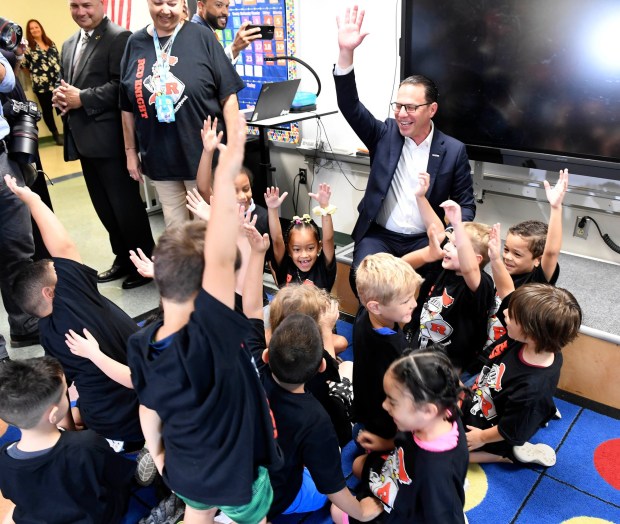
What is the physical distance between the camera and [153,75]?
251 centimetres

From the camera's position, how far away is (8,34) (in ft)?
7.88

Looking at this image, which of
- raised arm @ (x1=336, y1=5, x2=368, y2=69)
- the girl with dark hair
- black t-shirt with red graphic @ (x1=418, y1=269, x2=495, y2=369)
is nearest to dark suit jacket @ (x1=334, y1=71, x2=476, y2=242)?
raised arm @ (x1=336, y1=5, x2=368, y2=69)

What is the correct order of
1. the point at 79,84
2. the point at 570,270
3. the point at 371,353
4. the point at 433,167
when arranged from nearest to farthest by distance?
the point at 371,353
the point at 433,167
the point at 570,270
the point at 79,84

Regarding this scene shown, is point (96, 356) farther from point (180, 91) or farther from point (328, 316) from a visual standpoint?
point (180, 91)

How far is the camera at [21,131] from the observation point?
7.91ft

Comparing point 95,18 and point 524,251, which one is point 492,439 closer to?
point 524,251

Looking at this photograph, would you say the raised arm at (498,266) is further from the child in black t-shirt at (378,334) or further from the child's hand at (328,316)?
the child's hand at (328,316)

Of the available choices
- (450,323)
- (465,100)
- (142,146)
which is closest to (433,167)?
(465,100)

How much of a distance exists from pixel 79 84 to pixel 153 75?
0.63 m

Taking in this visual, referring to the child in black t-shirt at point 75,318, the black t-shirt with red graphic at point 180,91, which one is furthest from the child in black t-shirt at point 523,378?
the black t-shirt with red graphic at point 180,91

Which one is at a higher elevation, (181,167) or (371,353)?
(181,167)

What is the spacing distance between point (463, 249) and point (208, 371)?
1174 mm

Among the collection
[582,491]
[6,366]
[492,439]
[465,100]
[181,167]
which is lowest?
[582,491]

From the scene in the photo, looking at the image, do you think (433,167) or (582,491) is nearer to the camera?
(582,491)
